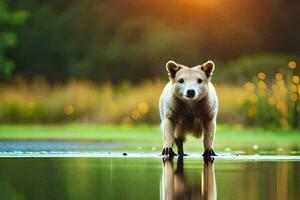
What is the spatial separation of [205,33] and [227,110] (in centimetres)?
162

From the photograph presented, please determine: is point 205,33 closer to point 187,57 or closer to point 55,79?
point 187,57

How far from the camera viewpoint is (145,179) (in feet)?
21.9

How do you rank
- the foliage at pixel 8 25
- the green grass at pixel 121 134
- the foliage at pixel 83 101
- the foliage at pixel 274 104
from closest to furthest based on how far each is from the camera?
the green grass at pixel 121 134, the foliage at pixel 274 104, the foliage at pixel 83 101, the foliage at pixel 8 25

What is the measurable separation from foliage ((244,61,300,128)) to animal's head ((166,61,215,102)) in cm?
Result: 645

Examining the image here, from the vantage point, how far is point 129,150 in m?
10.0

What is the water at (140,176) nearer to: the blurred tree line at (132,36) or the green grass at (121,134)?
the green grass at (121,134)

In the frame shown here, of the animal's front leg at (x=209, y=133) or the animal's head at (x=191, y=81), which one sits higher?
the animal's head at (x=191, y=81)

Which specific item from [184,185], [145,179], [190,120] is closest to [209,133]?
[190,120]

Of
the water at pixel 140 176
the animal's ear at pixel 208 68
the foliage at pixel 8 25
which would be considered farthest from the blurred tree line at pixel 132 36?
the animal's ear at pixel 208 68

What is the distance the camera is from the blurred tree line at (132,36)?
1597cm

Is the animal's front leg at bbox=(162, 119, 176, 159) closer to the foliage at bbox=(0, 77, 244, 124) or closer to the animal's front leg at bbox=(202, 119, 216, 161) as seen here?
the animal's front leg at bbox=(202, 119, 216, 161)

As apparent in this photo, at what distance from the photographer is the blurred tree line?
1597 centimetres

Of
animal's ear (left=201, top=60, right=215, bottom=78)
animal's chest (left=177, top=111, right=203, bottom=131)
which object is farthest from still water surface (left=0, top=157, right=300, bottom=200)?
animal's ear (left=201, top=60, right=215, bottom=78)

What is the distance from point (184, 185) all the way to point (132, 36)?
34.3ft
